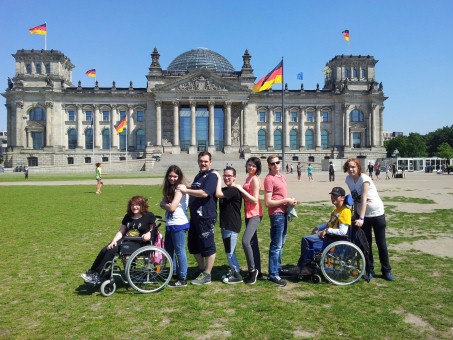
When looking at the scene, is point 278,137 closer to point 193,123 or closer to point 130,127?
point 193,123

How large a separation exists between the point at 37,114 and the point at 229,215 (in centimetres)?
8011

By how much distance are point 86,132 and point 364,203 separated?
77.5 metres

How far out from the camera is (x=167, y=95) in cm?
7462

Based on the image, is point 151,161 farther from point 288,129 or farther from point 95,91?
point 288,129

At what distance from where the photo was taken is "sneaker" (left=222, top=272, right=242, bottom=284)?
23.9ft

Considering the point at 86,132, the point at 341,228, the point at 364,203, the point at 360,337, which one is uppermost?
the point at 86,132

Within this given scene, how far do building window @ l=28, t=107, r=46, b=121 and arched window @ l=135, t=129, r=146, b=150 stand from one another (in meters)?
19.0

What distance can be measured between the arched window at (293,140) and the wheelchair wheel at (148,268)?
75647 mm

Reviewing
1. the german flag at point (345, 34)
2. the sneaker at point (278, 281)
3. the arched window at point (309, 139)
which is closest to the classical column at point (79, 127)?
the arched window at point (309, 139)

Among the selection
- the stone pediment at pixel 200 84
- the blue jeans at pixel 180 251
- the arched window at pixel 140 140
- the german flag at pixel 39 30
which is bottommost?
the blue jeans at pixel 180 251

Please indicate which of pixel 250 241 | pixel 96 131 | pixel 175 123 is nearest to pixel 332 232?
pixel 250 241

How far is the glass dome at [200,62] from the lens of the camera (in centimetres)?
8750

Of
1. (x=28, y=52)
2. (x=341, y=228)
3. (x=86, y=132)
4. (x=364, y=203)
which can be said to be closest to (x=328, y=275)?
(x=341, y=228)

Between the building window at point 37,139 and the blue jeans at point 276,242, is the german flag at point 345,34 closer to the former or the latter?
the building window at point 37,139
